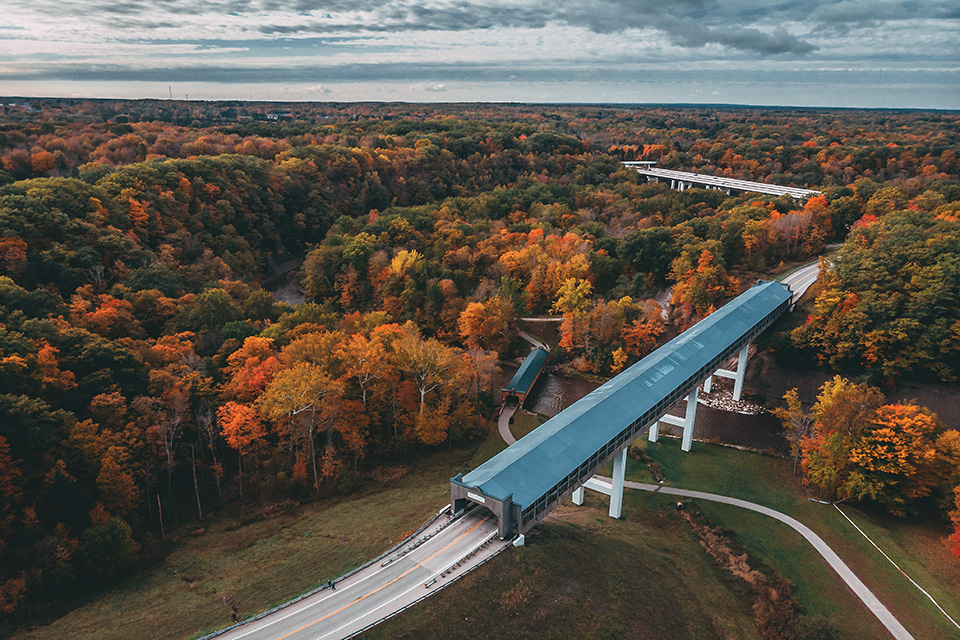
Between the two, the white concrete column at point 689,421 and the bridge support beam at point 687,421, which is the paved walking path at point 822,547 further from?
the white concrete column at point 689,421

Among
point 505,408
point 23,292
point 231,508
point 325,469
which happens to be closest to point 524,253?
point 505,408

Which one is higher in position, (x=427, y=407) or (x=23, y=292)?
(x=23, y=292)

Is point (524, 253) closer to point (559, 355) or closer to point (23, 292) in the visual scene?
point (559, 355)

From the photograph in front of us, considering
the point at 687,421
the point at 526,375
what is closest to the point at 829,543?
the point at 687,421

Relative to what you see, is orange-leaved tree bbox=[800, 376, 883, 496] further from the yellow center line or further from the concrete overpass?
the yellow center line

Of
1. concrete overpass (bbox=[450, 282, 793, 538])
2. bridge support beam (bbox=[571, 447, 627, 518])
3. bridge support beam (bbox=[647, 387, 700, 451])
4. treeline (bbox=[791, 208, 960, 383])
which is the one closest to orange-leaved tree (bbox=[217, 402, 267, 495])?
concrete overpass (bbox=[450, 282, 793, 538])

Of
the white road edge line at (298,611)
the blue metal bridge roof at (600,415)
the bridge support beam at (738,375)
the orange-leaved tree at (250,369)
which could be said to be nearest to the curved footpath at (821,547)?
the blue metal bridge roof at (600,415)

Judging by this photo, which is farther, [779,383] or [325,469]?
[779,383]
